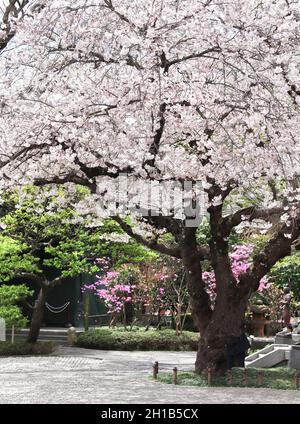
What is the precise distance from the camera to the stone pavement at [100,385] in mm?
11758

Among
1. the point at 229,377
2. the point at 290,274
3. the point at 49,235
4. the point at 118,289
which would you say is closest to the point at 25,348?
the point at 49,235

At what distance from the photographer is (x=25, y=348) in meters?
21.0

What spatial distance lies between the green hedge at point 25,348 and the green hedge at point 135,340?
219cm

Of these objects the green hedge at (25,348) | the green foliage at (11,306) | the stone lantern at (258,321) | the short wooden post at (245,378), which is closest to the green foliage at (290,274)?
the stone lantern at (258,321)

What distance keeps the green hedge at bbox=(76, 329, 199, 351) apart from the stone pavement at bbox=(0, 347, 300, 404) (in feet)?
9.79

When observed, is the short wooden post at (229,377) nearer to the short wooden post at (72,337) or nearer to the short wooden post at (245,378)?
the short wooden post at (245,378)

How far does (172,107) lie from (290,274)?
9557mm

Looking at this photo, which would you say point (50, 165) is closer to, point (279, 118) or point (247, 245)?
point (279, 118)

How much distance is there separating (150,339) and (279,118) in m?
12.9

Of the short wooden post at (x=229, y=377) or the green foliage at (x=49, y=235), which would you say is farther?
the green foliage at (x=49, y=235)

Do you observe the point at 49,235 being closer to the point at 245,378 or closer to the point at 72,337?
the point at 72,337

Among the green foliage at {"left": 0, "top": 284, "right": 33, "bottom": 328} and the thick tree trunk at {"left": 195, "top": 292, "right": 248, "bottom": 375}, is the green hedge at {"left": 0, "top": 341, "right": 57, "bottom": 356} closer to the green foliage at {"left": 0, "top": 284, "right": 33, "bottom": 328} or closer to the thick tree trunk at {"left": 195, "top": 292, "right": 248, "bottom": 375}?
the green foliage at {"left": 0, "top": 284, "right": 33, "bottom": 328}
